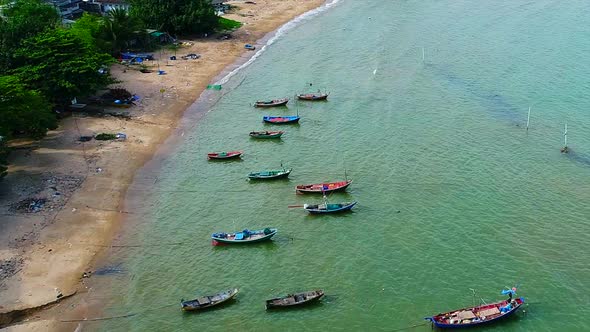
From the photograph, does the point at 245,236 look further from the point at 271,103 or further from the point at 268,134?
the point at 271,103

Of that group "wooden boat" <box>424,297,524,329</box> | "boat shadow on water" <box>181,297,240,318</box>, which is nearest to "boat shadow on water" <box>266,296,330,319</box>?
"boat shadow on water" <box>181,297,240,318</box>

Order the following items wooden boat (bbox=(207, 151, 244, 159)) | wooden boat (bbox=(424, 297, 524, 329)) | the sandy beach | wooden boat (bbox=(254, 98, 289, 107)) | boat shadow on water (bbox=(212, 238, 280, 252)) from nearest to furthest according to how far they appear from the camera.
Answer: wooden boat (bbox=(424, 297, 524, 329))
the sandy beach
boat shadow on water (bbox=(212, 238, 280, 252))
wooden boat (bbox=(207, 151, 244, 159))
wooden boat (bbox=(254, 98, 289, 107))

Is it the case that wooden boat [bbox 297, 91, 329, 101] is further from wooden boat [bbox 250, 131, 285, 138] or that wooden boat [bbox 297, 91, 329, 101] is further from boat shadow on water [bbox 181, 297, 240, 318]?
boat shadow on water [bbox 181, 297, 240, 318]

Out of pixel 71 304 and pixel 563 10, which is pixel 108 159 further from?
pixel 563 10

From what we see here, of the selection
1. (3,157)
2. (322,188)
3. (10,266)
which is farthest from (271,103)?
(10,266)

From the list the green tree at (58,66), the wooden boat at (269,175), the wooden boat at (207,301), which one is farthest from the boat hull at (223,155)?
the wooden boat at (207,301)

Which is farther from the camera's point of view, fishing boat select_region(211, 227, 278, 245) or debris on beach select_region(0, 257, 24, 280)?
fishing boat select_region(211, 227, 278, 245)
